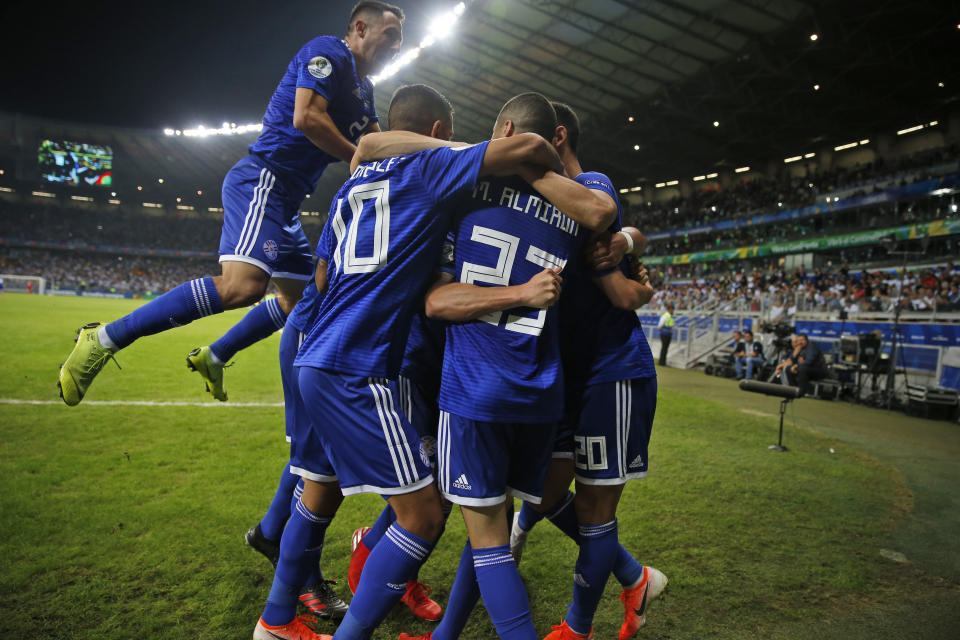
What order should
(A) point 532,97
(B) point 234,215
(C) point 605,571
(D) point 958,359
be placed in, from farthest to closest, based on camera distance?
1. (D) point 958,359
2. (B) point 234,215
3. (C) point 605,571
4. (A) point 532,97

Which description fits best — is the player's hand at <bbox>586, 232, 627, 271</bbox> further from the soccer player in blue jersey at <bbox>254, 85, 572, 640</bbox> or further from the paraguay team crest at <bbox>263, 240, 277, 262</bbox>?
the paraguay team crest at <bbox>263, 240, 277, 262</bbox>

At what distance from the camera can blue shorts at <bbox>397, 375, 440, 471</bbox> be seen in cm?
217

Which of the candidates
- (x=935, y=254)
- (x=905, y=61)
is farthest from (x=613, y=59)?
(x=935, y=254)

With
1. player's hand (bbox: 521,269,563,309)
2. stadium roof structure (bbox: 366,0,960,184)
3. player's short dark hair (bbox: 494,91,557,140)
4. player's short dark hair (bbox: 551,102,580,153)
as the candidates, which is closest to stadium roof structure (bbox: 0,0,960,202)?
stadium roof structure (bbox: 366,0,960,184)

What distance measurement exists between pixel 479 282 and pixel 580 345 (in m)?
0.70

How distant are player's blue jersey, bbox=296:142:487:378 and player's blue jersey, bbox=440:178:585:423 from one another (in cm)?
13

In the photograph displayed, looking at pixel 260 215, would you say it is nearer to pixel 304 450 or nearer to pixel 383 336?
pixel 304 450

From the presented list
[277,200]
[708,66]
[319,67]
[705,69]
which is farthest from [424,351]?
[705,69]

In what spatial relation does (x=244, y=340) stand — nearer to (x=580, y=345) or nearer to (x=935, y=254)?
(x=580, y=345)

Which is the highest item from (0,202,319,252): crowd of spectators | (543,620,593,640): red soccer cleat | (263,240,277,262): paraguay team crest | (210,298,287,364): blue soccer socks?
(0,202,319,252): crowd of spectators

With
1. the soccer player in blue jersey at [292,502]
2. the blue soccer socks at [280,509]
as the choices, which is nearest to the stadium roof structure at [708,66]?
the soccer player in blue jersey at [292,502]

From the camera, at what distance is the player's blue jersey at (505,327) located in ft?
6.09

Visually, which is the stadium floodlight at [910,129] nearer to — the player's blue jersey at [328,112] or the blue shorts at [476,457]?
the player's blue jersey at [328,112]

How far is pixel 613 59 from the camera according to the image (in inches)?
1028
